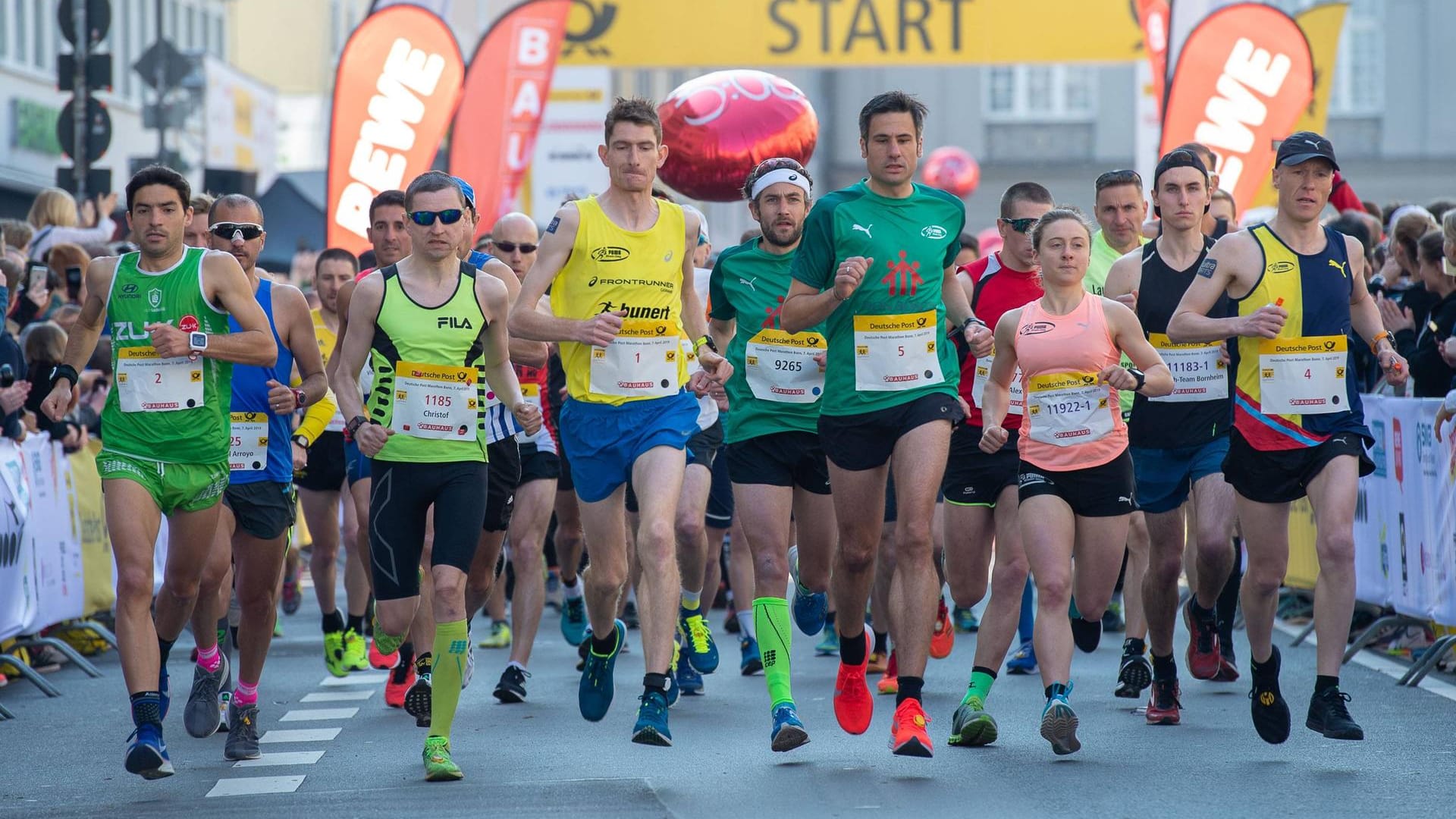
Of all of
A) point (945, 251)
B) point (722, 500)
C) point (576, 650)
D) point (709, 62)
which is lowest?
point (576, 650)

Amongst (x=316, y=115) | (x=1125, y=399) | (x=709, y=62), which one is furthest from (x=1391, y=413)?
(x=316, y=115)

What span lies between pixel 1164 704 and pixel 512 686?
118 inches

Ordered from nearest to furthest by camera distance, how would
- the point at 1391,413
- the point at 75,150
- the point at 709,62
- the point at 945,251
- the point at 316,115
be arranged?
1. the point at 945,251
2. the point at 1391,413
3. the point at 75,150
4. the point at 709,62
5. the point at 316,115

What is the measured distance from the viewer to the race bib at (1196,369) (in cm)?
909

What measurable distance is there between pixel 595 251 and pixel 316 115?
44.1 metres

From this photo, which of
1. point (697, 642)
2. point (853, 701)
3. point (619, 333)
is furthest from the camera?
point (697, 642)

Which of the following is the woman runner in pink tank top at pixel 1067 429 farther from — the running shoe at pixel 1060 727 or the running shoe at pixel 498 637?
the running shoe at pixel 498 637

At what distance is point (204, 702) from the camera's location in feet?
28.6

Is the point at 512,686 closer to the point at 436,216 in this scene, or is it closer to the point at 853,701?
the point at 853,701

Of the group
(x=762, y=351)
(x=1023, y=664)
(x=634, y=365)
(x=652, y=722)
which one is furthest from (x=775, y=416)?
(x=1023, y=664)

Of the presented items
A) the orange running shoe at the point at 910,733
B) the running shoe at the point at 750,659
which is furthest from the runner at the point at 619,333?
the running shoe at the point at 750,659

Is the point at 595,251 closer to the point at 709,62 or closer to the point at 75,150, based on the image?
the point at 75,150

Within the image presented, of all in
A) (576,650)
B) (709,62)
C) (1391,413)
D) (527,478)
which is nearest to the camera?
(527,478)

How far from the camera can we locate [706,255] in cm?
1155
